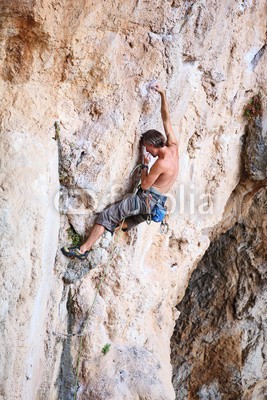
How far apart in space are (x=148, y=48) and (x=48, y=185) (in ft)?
5.74

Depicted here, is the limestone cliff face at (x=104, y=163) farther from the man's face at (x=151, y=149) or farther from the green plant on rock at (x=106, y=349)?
the man's face at (x=151, y=149)

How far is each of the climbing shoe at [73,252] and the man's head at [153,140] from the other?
3.95 ft

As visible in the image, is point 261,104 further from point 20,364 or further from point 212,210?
point 20,364

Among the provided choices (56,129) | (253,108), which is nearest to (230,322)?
(253,108)

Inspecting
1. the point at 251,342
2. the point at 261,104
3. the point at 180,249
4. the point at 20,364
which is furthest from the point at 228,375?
the point at 20,364

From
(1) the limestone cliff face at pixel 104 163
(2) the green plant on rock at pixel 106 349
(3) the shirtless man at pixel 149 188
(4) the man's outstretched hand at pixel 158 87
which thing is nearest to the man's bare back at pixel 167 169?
(3) the shirtless man at pixel 149 188

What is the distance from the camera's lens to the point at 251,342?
9.45 m

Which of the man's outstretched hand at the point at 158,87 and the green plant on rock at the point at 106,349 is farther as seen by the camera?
the green plant on rock at the point at 106,349

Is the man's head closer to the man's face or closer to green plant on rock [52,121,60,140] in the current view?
the man's face

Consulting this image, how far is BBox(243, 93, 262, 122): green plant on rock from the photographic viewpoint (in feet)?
26.0

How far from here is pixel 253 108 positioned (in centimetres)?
795

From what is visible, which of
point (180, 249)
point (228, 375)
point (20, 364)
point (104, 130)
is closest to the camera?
point (20, 364)

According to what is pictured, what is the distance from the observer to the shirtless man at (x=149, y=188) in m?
6.18

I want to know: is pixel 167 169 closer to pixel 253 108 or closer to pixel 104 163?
pixel 104 163
